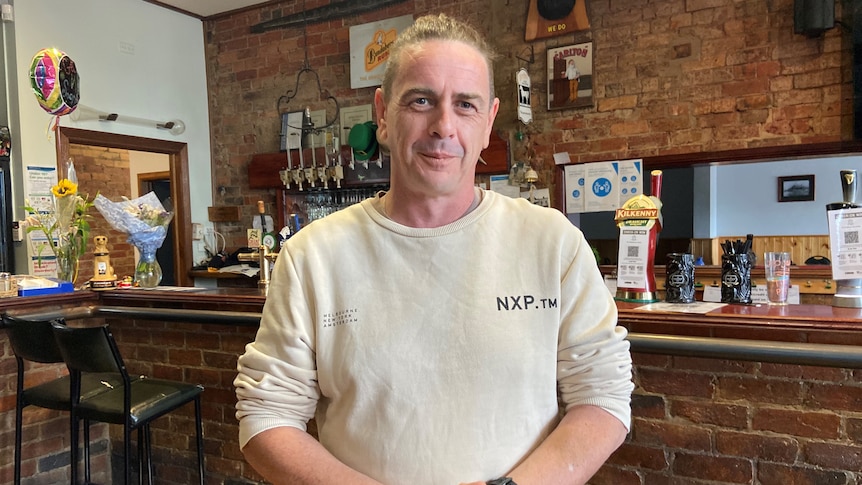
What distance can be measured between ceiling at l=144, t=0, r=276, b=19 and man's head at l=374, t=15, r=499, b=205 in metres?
4.70

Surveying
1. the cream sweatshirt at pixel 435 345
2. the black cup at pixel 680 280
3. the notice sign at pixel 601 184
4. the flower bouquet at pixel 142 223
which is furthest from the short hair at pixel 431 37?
the notice sign at pixel 601 184

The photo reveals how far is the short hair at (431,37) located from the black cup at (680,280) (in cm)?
94

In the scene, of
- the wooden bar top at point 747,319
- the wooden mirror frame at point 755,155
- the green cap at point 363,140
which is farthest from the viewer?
the green cap at point 363,140

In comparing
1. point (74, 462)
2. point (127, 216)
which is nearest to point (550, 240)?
point (74, 462)

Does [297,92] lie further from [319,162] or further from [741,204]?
[741,204]

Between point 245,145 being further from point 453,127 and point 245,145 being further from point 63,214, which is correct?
point 453,127

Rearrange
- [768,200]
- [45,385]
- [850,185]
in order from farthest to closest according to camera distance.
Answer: [768,200]
[45,385]
[850,185]

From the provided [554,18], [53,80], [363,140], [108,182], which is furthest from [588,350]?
[108,182]

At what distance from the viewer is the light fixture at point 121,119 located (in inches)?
172

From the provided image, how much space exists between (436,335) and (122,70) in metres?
4.69

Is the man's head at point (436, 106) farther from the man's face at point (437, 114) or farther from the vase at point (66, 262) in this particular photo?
the vase at point (66, 262)

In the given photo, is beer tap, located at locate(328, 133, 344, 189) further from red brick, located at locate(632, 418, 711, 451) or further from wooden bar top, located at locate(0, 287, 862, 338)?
red brick, located at locate(632, 418, 711, 451)

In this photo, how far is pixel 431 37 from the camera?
1058mm

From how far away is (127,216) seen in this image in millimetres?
2648
